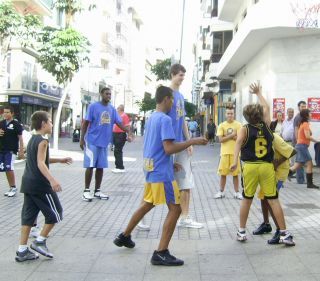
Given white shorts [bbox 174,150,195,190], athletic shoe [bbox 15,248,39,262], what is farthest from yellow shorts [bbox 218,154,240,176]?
athletic shoe [bbox 15,248,39,262]

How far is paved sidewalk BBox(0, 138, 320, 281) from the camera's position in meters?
4.92

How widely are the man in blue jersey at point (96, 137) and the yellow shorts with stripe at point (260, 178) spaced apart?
371 centimetres

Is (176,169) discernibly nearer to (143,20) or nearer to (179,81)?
(179,81)

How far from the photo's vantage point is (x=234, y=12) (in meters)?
28.3

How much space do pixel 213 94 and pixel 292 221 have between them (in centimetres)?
3538

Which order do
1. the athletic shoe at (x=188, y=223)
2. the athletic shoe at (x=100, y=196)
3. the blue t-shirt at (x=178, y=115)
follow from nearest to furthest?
the blue t-shirt at (x=178, y=115), the athletic shoe at (x=188, y=223), the athletic shoe at (x=100, y=196)

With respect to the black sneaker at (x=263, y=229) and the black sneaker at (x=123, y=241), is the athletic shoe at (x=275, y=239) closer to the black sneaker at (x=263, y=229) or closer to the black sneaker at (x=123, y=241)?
the black sneaker at (x=263, y=229)

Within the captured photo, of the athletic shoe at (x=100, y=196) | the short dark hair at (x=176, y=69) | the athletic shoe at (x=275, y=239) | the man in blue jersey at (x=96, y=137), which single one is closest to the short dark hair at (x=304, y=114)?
the man in blue jersey at (x=96, y=137)

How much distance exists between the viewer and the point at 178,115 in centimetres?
642

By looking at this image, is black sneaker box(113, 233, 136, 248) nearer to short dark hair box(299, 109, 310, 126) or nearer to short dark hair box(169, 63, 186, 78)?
short dark hair box(169, 63, 186, 78)

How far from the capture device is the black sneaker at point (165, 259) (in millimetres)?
5120

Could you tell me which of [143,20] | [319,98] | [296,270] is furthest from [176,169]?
[143,20]

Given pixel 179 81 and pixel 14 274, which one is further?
pixel 179 81

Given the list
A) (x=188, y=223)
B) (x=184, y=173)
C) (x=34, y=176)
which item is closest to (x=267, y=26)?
(x=188, y=223)
